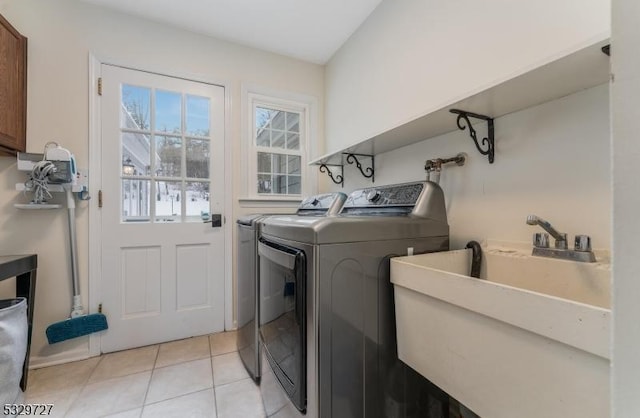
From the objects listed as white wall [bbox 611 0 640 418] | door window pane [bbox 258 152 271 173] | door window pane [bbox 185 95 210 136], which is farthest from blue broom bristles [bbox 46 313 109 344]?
white wall [bbox 611 0 640 418]

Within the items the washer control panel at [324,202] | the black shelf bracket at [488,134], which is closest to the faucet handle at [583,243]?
the black shelf bracket at [488,134]

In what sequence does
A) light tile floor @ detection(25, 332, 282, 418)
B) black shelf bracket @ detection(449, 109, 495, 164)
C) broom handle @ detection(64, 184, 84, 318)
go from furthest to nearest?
broom handle @ detection(64, 184, 84, 318) < light tile floor @ detection(25, 332, 282, 418) < black shelf bracket @ detection(449, 109, 495, 164)

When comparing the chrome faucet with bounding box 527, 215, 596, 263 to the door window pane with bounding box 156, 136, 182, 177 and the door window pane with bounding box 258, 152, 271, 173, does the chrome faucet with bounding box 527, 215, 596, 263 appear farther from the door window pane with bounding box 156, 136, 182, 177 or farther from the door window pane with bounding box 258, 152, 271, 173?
the door window pane with bounding box 156, 136, 182, 177

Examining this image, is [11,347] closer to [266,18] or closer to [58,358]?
[58,358]

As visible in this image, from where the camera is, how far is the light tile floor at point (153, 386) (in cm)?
140

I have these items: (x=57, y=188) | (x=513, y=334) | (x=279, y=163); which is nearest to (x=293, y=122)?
(x=279, y=163)

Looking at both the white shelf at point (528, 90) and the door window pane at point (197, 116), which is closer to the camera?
the white shelf at point (528, 90)

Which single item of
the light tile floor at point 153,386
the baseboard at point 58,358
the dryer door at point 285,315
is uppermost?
the dryer door at point 285,315

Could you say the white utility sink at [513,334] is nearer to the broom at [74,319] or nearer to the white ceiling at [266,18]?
the white ceiling at [266,18]

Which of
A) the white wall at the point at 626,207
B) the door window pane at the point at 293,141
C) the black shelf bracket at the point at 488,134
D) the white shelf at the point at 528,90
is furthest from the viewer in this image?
the door window pane at the point at 293,141

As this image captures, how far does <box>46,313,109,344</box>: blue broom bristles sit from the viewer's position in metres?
1.77

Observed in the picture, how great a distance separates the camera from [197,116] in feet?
7.53

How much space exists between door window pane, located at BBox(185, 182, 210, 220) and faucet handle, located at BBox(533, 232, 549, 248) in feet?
7.13

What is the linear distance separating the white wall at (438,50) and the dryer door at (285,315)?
0.87 m
